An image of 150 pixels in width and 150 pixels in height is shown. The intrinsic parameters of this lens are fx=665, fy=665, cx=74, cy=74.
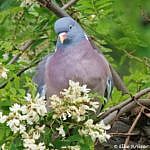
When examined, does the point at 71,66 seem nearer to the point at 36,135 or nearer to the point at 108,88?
the point at 108,88

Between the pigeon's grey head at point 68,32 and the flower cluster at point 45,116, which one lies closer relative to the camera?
the flower cluster at point 45,116

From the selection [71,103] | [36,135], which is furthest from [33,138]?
[71,103]

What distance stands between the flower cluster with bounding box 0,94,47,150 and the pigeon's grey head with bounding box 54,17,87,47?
22.9 inches

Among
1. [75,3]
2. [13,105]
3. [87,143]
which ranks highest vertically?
[75,3]

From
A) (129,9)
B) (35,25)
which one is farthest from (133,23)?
(35,25)

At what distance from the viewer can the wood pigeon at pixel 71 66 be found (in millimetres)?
2217

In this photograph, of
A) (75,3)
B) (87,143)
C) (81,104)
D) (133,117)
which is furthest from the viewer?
(75,3)

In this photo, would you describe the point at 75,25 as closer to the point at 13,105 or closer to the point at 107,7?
the point at 107,7

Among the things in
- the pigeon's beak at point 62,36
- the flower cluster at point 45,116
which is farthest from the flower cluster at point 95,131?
the pigeon's beak at point 62,36

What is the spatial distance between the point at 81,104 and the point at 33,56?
3.31 feet

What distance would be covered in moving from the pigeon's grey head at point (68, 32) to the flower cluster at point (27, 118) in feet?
1.91

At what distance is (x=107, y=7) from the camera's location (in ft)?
8.13

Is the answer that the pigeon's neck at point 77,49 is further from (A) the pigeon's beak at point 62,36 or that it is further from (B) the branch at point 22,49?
(B) the branch at point 22,49

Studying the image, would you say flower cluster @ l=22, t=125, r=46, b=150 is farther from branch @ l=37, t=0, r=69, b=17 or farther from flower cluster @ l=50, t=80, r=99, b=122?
branch @ l=37, t=0, r=69, b=17
